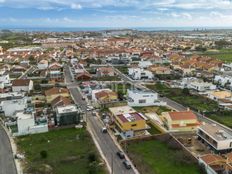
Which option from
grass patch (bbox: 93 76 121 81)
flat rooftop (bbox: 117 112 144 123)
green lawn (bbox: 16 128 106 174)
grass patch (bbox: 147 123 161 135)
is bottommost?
green lawn (bbox: 16 128 106 174)

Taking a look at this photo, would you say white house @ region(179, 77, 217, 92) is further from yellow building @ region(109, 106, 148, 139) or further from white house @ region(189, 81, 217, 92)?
yellow building @ region(109, 106, 148, 139)

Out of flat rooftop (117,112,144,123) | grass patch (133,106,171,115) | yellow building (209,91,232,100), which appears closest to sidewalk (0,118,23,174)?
flat rooftop (117,112,144,123)

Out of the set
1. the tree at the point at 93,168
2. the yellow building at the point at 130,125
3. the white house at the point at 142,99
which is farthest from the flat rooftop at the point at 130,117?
the white house at the point at 142,99

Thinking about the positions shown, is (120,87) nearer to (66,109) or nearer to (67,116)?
(66,109)

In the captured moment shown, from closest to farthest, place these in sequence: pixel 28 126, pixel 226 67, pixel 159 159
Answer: pixel 159 159 < pixel 28 126 < pixel 226 67

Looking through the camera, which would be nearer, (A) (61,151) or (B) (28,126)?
(A) (61,151)

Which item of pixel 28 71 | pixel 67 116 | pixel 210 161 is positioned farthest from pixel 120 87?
pixel 210 161

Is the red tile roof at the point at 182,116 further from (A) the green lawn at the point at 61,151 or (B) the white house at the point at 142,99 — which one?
(A) the green lawn at the point at 61,151
